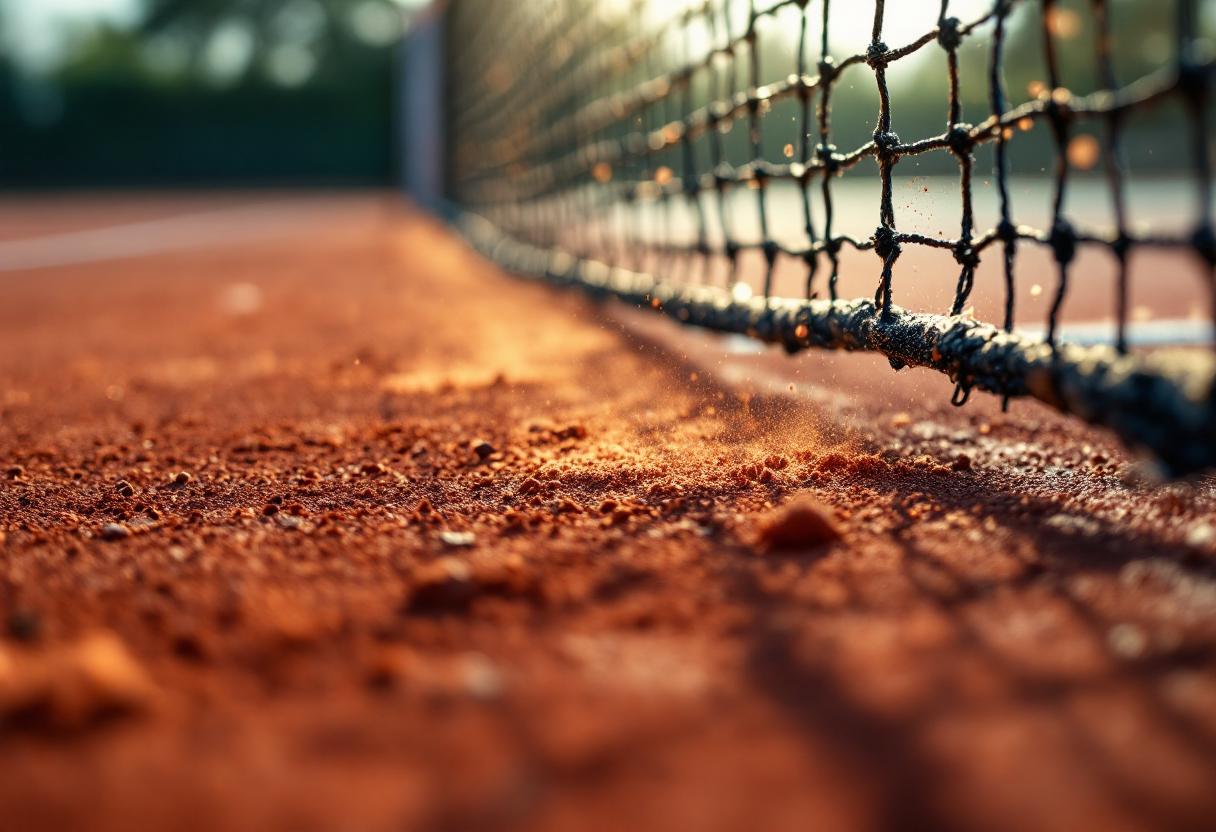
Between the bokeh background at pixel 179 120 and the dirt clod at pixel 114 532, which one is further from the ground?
the bokeh background at pixel 179 120

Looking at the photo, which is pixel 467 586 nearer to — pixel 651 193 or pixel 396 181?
pixel 651 193

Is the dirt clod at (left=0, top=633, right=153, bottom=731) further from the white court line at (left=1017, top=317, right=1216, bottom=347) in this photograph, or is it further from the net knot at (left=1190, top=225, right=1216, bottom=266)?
the white court line at (left=1017, top=317, right=1216, bottom=347)

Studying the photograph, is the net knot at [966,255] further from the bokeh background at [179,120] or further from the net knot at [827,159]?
the bokeh background at [179,120]

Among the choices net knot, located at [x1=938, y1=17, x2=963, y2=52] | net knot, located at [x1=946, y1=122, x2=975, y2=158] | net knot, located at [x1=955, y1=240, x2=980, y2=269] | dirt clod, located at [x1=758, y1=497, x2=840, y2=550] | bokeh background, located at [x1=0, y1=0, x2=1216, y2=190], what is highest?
bokeh background, located at [x1=0, y1=0, x2=1216, y2=190]

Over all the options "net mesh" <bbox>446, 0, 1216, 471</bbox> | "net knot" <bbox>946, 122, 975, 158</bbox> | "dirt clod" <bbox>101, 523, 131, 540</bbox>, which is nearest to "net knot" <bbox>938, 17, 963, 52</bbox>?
"net mesh" <bbox>446, 0, 1216, 471</bbox>

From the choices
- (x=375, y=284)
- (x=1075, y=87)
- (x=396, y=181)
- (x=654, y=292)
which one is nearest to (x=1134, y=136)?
(x=1075, y=87)

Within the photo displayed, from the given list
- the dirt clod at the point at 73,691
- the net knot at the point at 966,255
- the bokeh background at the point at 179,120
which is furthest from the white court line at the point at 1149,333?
the bokeh background at the point at 179,120
